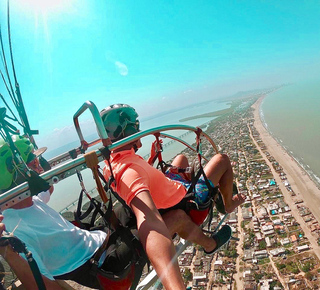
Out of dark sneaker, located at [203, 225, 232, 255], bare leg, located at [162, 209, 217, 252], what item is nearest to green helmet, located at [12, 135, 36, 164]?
bare leg, located at [162, 209, 217, 252]

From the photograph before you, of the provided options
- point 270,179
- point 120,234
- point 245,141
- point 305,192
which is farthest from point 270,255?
point 245,141

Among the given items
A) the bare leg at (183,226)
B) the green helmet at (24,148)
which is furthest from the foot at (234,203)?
the green helmet at (24,148)

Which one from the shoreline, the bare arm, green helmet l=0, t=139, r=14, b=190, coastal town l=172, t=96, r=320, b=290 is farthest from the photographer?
the shoreline

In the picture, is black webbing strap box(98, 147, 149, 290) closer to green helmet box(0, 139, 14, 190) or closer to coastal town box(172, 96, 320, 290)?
green helmet box(0, 139, 14, 190)

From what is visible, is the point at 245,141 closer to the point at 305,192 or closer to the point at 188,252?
the point at 305,192

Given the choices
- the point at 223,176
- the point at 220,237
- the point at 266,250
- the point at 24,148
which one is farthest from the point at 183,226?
the point at 266,250

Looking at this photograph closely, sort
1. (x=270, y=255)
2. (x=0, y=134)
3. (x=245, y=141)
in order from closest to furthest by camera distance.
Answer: (x=0, y=134) < (x=270, y=255) < (x=245, y=141)
